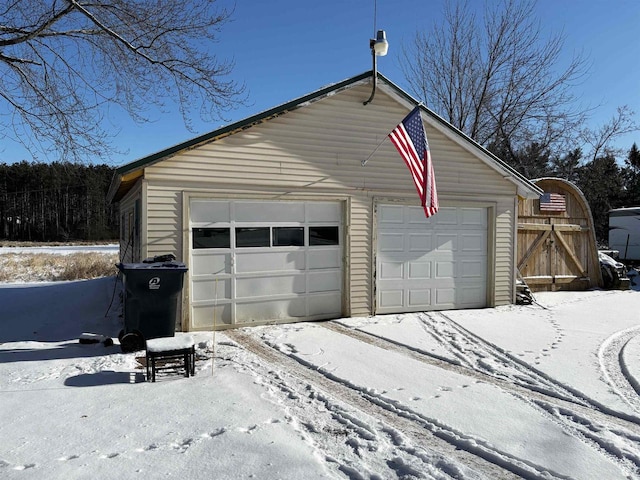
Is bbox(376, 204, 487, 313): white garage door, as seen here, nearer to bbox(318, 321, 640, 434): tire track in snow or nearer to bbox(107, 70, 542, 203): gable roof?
bbox(107, 70, 542, 203): gable roof

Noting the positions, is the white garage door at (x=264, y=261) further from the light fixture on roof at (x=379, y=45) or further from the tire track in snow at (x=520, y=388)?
the light fixture on roof at (x=379, y=45)

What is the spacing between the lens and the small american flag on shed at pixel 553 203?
11.8m

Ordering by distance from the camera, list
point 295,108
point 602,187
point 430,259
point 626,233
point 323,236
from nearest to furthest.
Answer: point 295,108, point 323,236, point 430,259, point 626,233, point 602,187

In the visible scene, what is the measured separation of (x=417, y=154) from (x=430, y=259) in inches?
98.6

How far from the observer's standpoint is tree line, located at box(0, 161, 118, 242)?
55000mm

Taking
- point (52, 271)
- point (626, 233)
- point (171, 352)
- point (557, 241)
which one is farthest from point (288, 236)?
point (626, 233)

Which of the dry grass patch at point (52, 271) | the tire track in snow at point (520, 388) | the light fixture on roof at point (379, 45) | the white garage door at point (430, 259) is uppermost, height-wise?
the light fixture on roof at point (379, 45)

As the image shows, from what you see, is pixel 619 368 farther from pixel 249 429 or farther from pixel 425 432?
pixel 249 429

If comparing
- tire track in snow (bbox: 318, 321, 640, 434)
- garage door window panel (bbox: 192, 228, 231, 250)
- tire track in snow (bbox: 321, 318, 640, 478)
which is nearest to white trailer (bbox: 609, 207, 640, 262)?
tire track in snow (bbox: 321, 318, 640, 478)

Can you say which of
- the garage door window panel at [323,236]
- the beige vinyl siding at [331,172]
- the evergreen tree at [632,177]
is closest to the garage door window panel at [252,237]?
the beige vinyl siding at [331,172]

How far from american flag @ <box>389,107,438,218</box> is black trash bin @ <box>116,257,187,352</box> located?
157 inches

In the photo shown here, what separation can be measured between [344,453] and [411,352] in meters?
Answer: 3.08

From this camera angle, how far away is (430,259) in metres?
8.73

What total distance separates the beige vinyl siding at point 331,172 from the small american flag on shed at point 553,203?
3.32m
